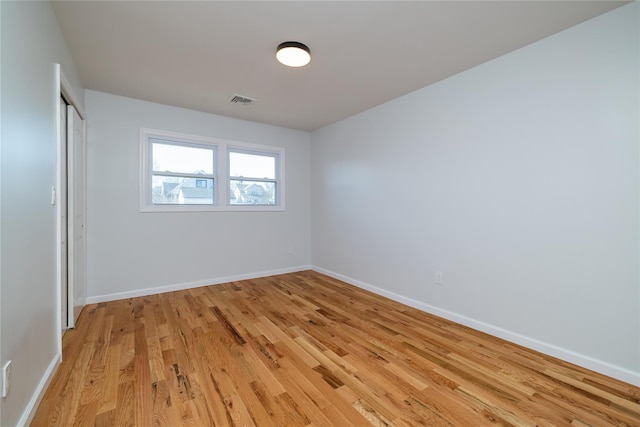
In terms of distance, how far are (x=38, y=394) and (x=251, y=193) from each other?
325 cm

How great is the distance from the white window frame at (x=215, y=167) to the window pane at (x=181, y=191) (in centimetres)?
7

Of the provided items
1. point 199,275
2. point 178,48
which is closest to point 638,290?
point 178,48

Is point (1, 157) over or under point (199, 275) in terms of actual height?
over

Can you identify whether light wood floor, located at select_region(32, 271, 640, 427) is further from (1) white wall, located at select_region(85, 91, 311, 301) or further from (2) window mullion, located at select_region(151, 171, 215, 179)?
(2) window mullion, located at select_region(151, 171, 215, 179)

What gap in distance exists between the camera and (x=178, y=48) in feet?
7.45

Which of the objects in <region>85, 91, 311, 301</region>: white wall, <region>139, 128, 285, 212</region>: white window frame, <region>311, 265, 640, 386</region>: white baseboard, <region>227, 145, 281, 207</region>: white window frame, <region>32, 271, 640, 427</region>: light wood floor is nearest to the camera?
<region>32, 271, 640, 427</region>: light wood floor

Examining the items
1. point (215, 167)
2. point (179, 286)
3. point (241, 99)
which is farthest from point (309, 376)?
point (215, 167)

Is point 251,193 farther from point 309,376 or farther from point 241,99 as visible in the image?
point 309,376

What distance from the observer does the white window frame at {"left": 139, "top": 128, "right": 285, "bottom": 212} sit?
346 cm

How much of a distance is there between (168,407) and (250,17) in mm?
2564

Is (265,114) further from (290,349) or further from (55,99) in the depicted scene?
(290,349)

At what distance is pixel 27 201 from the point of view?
1453 millimetres

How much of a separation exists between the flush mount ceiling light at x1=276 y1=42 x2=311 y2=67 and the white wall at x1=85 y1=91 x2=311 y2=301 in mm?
2079

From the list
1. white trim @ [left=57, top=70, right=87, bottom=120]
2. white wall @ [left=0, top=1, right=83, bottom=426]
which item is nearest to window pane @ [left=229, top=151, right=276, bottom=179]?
white trim @ [left=57, top=70, right=87, bottom=120]
